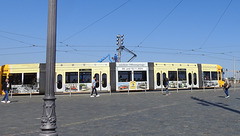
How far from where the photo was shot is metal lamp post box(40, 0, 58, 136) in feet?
11.8

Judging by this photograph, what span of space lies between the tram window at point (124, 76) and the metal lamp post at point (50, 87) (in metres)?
18.0

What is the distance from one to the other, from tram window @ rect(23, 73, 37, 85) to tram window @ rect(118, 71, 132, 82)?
846cm

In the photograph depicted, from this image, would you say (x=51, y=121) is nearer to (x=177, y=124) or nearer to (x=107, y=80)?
(x=177, y=124)

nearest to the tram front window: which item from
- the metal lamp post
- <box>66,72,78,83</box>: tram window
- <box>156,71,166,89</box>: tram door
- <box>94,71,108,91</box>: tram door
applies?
<box>66,72,78,83</box>: tram window

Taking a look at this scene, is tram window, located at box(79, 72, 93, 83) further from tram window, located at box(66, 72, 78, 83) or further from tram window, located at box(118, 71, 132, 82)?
tram window, located at box(118, 71, 132, 82)

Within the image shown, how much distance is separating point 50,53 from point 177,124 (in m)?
4.28

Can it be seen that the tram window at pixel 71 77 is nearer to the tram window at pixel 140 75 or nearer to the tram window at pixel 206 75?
the tram window at pixel 140 75

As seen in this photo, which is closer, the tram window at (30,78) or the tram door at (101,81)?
the tram window at (30,78)

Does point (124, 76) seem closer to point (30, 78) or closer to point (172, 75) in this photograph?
point (172, 75)

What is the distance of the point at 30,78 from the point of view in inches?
815

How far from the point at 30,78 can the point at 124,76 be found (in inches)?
370

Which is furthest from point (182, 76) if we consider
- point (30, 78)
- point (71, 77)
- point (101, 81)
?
point (30, 78)

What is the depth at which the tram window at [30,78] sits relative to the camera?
20.6 meters

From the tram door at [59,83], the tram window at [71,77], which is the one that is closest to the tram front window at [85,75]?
the tram window at [71,77]
